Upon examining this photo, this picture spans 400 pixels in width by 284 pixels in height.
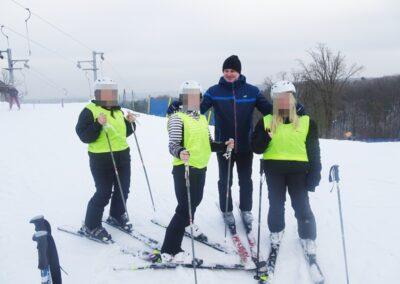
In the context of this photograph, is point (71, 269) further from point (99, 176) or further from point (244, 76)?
point (244, 76)

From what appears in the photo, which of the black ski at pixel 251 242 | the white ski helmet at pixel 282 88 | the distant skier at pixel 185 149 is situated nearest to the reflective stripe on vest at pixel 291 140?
the white ski helmet at pixel 282 88

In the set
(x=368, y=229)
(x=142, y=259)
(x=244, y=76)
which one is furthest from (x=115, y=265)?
(x=368, y=229)

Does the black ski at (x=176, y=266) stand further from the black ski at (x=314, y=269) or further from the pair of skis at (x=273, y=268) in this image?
the black ski at (x=314, y=269)

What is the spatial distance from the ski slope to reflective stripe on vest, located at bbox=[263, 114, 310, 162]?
1.13m

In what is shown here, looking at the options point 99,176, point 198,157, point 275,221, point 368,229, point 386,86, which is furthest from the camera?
point 386,86

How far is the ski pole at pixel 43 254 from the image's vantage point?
216 cm

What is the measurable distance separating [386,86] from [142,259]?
6160cm

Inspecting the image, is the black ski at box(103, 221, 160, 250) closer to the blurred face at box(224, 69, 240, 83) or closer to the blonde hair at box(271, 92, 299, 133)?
the blonde hair at box(271, 92, 299, 133)

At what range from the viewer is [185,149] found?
3504mm

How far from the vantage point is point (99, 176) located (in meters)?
4.23

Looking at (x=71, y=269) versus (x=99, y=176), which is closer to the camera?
(x=71, y=269)

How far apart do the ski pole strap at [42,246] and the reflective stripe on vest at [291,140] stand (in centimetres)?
237

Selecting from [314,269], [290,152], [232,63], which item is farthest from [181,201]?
[232,63]

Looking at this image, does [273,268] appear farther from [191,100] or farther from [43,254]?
[43,254]
